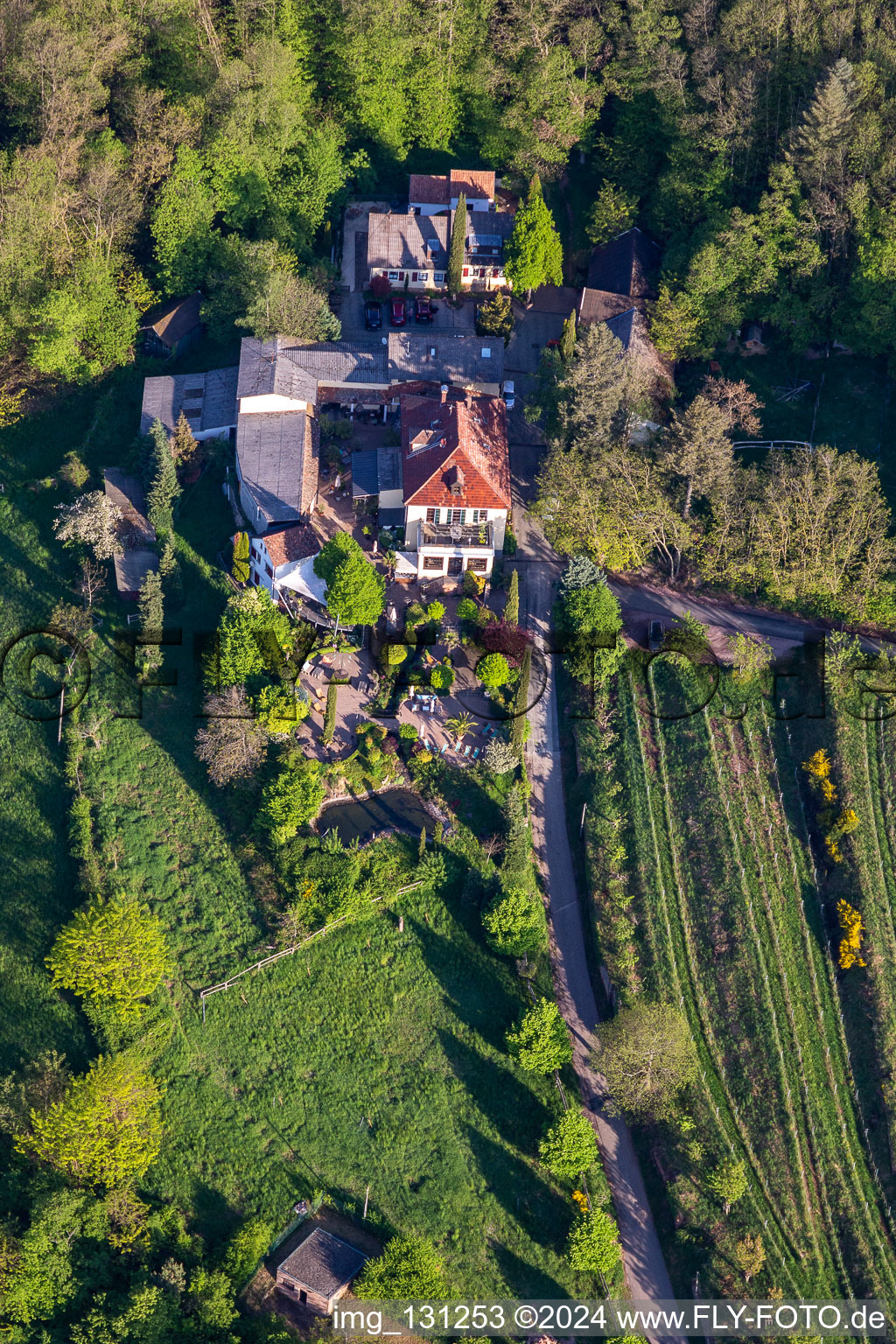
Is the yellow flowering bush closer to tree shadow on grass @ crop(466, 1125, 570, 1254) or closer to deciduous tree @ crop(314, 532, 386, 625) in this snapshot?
tree shadow on grass @ crop(466, 1125, 570, 1254)

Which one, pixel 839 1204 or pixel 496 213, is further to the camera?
pixel 496 213

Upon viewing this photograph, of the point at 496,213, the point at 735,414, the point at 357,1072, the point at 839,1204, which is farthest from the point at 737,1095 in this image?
the point at 496,213

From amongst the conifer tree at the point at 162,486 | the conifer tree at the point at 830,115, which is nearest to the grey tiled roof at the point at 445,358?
the conifer tree at the point at 162,486

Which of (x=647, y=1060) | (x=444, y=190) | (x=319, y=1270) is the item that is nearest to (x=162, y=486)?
(x=444, y=190)

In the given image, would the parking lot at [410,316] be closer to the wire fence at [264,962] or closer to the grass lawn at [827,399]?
the grass lawn at [827,399]

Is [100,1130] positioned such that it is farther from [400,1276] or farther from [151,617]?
[151,617]

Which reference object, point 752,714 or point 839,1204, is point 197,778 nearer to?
point 752,714

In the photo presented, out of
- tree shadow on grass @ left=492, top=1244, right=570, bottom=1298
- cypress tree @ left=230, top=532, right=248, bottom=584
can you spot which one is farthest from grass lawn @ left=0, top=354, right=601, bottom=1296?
cypress tree @ left=230, top=532, right=248, bottom=584
